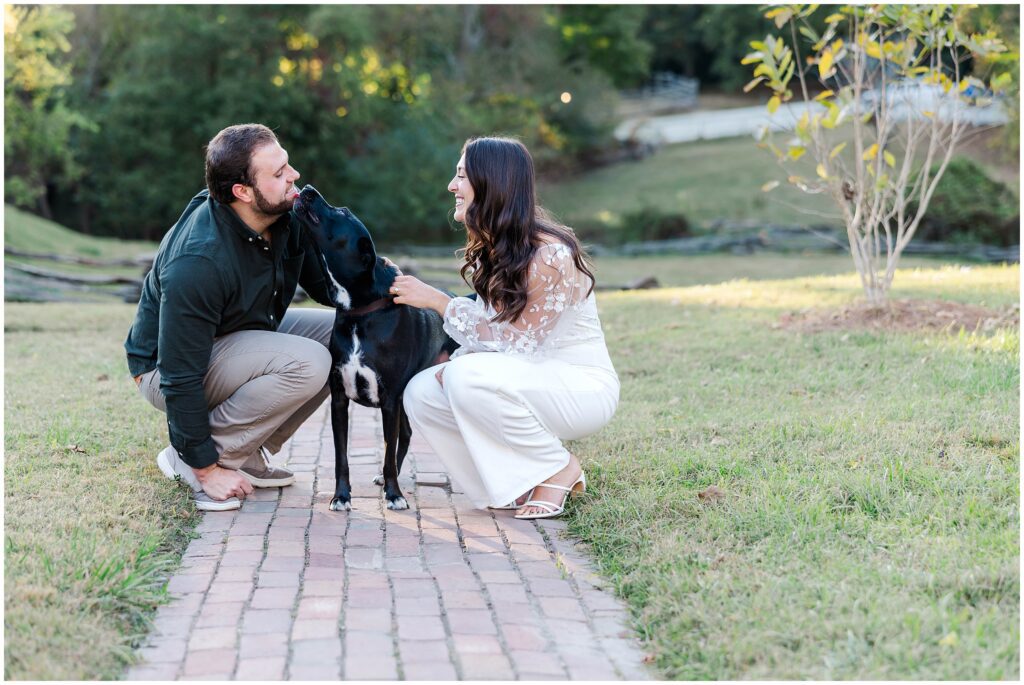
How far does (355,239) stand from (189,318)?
72 cm

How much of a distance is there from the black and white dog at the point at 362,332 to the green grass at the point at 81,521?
79 cm

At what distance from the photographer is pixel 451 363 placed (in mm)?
4039

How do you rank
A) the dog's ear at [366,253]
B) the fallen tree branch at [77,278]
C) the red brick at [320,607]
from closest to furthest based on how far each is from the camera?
the red brick at [320,607], the dog's ear at [366,253], the fallen tree branch at [77,278]

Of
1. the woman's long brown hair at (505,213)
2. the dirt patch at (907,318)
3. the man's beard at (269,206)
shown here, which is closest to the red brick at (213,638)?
the woman's long brown hair at (505,213)

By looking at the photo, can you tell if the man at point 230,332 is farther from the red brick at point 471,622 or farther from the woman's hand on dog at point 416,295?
the red brick at point 471,622

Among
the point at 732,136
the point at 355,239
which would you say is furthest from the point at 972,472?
the point at 732,136

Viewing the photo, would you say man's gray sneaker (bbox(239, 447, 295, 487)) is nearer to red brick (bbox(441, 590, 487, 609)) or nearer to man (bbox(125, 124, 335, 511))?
man (bbox(125, 124, 335, 511))

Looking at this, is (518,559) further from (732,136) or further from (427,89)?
(732,136)

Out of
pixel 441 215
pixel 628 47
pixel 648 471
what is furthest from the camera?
pixel 628 47

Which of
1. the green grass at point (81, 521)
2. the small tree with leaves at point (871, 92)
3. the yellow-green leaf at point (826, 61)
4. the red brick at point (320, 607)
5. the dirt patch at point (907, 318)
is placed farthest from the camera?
the dirt patch at point (907, 318)

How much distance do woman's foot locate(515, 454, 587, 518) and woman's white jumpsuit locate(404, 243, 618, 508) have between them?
0.14ft

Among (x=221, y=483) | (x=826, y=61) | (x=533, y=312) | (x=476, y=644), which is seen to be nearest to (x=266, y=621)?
(x=476, y=644)

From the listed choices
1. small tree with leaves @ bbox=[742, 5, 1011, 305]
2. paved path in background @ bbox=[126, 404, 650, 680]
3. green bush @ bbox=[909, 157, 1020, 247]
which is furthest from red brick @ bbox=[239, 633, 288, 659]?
green bush @ bbox=[909, 157, 1020, 247]

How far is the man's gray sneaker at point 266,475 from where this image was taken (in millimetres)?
4457
